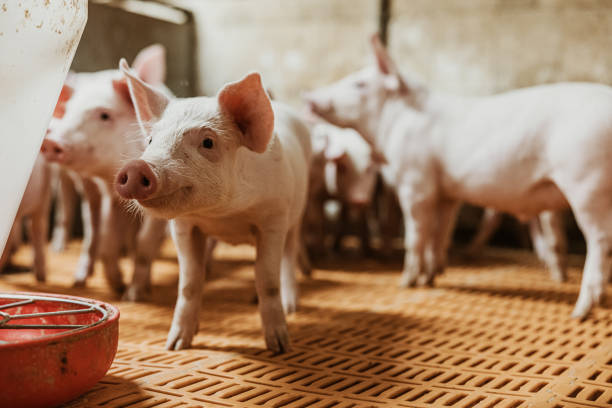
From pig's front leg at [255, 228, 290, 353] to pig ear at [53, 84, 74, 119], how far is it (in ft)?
4.51

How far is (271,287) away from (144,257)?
1031 millimetres

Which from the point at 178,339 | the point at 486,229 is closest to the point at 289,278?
the point at 178,339

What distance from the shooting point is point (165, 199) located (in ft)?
5.18

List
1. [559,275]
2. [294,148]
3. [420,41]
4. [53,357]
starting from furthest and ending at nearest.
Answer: [420,41]
[559,275]
[294,148]
[53,357]

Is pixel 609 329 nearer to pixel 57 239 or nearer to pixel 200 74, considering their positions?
pixel 57 239

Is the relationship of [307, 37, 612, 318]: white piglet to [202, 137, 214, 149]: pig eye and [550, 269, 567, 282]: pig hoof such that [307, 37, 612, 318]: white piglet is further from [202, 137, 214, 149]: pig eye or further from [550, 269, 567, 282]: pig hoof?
[202, 137, 214, 149]: pig eye

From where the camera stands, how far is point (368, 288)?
323 cm

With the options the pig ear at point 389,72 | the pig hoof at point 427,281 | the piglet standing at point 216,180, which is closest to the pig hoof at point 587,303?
the pig hoof at point 427,281

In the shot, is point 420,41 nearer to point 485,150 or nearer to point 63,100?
point 485,150

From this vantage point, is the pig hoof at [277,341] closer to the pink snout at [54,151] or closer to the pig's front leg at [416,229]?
the pink snout at [54,151]

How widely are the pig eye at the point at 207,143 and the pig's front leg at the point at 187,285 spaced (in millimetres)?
358

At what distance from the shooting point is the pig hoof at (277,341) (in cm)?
197

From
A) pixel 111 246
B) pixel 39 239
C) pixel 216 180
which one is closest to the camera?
pixel 216 180

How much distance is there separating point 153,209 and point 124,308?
3.82 ft
